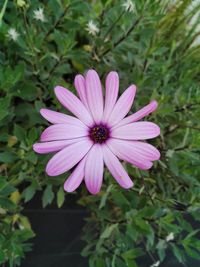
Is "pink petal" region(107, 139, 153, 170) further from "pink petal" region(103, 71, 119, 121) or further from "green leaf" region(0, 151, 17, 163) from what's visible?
"green leaf" region(0, 151, 17, 163)

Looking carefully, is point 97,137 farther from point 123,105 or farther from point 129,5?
point 129,5

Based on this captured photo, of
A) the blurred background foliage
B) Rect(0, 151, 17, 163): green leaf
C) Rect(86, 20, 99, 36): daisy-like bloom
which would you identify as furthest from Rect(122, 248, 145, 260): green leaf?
Rect(86, 20, 99, 36): daisy-like bloom

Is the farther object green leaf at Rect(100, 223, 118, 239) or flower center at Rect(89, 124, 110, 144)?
green leaf at Rect(100, 223, 118, 239)

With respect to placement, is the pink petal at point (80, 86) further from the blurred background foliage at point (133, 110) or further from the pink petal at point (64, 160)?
the blurred background foliage at point (133, 110)

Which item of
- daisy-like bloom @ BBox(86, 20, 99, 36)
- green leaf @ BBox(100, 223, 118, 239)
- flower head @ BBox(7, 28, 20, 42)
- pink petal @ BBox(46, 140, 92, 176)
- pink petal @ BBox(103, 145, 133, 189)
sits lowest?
green leaf @ BBox(100, 223, 118, 239)

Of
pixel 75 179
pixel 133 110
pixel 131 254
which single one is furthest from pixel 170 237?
pixel 75 179

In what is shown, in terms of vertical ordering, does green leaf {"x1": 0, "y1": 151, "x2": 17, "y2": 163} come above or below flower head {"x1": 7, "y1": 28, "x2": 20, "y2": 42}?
below

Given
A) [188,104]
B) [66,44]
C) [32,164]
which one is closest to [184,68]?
[188,104]

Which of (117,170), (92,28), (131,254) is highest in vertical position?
(92,28)
